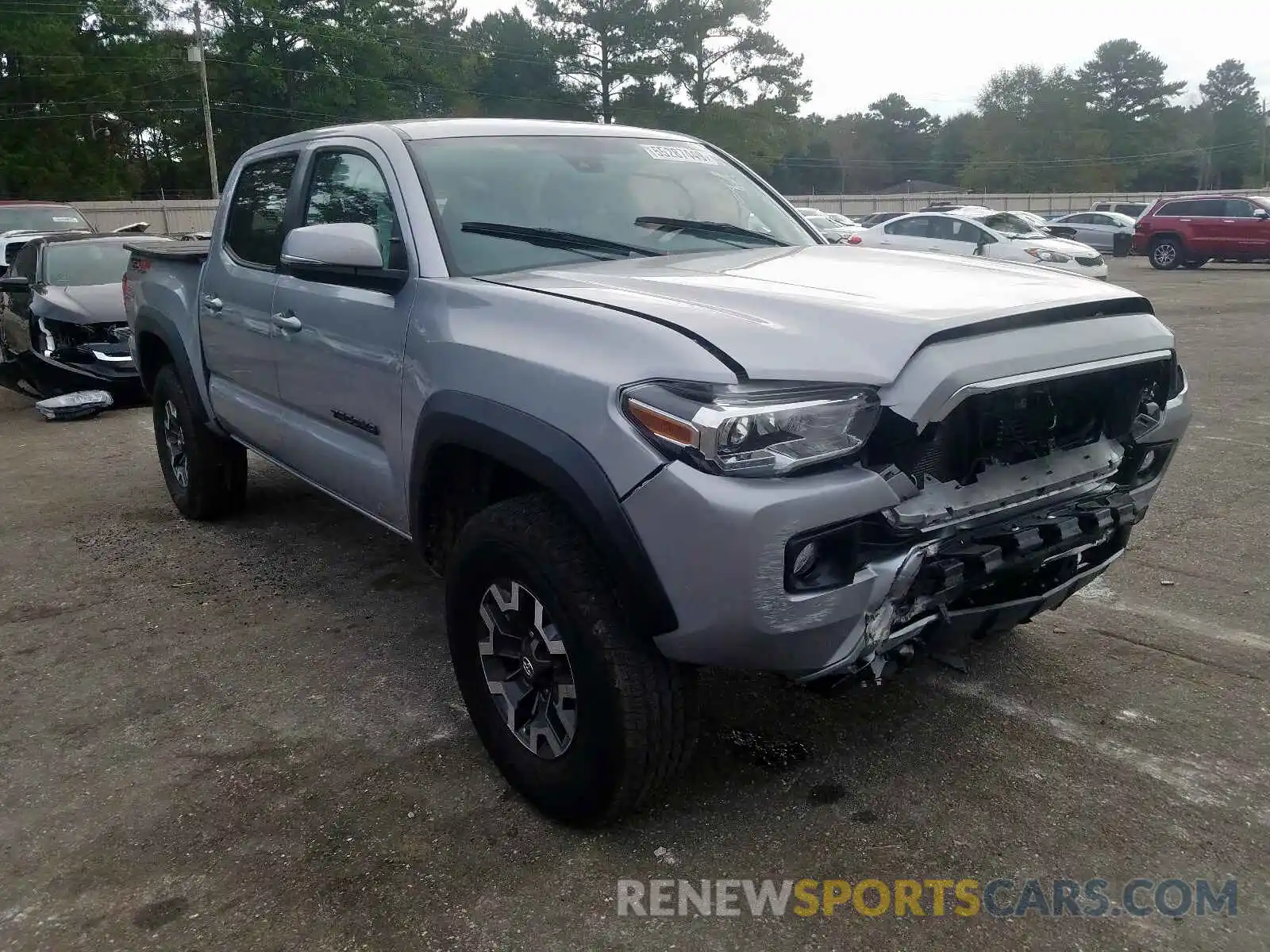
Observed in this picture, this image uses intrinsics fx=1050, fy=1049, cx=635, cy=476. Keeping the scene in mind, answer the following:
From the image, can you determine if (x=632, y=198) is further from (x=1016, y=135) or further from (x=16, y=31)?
(x=1016, y=135)

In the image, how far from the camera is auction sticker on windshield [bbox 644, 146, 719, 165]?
4028 mm

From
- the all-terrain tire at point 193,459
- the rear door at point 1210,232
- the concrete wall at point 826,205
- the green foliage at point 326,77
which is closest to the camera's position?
the all-terrain tire at point 193,459

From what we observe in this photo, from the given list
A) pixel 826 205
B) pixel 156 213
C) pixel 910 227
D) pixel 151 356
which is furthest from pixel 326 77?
pixel 151 356

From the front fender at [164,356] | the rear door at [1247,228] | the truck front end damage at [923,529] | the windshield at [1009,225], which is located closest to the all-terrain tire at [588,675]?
the truck front end damage at [923,529]

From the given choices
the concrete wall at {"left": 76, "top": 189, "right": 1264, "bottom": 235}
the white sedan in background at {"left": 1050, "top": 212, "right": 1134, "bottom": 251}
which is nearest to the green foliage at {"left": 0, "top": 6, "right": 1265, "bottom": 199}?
the concrete wall at {"left": 76, "top": 189, "right": 1264, "bottom": 235}

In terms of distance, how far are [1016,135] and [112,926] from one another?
96.0m

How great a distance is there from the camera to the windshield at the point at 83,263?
9.59 m

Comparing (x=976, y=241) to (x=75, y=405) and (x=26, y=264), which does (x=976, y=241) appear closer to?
(x=26, y=264)

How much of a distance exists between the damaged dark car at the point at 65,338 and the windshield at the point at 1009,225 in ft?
55.1

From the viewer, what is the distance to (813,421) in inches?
91.7

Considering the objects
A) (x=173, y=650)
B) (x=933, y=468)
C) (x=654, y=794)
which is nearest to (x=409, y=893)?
(x=654, y=794)

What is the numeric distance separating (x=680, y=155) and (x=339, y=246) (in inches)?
61.5

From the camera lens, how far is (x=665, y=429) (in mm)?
2330

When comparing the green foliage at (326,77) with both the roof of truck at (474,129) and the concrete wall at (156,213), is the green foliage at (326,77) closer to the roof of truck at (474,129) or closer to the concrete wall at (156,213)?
the concrete wall at (156,213)
